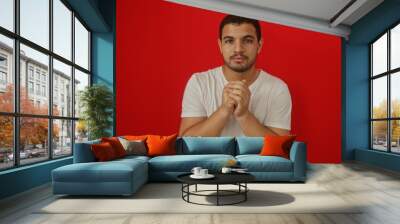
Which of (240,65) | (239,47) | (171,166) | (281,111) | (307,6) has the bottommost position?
(171,166)

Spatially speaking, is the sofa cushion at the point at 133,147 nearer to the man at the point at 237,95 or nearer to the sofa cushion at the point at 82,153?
the sofa cushion at the point at 82,153

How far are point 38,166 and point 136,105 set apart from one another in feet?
9.71

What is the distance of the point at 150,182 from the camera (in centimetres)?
598

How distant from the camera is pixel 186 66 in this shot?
8.27m

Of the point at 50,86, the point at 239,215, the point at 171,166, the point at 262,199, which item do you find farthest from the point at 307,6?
the point at 239,215

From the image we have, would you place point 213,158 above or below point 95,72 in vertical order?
below

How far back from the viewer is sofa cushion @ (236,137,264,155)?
265 inches

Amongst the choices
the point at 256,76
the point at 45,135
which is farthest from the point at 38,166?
the point at 256,76

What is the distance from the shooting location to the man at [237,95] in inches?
309

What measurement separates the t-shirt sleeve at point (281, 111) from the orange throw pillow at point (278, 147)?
1.54 metres

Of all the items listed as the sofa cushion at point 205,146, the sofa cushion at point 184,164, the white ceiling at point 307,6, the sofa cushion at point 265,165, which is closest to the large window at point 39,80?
the sofa cushion at point 184,164

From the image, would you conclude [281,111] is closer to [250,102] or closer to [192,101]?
[250,102]

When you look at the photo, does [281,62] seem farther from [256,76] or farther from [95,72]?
[95,72]

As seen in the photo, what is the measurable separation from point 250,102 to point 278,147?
1.79 meters
